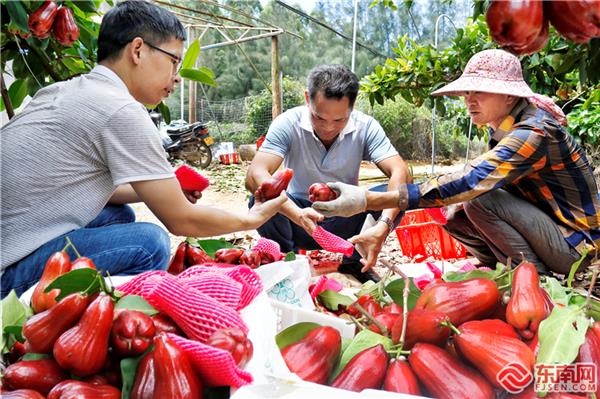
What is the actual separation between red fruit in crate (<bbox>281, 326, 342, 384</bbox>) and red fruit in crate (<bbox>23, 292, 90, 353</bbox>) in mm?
454

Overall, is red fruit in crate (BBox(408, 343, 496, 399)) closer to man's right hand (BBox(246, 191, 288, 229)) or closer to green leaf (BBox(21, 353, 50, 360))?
green leaf (BBox(21, 353, 50, 360))

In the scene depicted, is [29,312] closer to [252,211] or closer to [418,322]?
Result: [418,322]

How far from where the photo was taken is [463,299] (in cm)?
122

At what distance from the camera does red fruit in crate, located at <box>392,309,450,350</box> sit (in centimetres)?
114

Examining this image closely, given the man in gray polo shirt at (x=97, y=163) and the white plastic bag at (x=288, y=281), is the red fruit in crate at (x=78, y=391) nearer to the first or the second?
the white plastic bag at (x=288, y=281)

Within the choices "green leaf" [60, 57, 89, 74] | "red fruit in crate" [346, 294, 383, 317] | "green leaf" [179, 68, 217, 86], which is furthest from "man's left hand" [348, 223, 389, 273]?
"green leaf" [60, 57, 89, 74]

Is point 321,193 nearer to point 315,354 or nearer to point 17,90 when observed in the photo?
point 315,354

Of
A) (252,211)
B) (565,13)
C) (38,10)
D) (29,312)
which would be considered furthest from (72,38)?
(565,13)

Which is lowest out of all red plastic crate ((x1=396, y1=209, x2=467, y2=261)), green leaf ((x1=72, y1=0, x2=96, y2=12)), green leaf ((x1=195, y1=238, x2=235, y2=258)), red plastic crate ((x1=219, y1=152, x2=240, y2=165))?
red plastic crate ((x1=219, y1=152, x2=240, y2=165))

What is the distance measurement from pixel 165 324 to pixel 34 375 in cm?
26

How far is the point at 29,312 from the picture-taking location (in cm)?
115

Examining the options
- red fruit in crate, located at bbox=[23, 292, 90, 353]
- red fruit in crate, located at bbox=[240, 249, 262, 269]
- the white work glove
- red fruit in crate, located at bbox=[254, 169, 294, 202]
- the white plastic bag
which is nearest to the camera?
red fruit in crate, located at bbox=[23, 292, 90, 353]

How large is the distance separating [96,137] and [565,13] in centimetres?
144

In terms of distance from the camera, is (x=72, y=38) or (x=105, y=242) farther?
(x=72, y=38)
